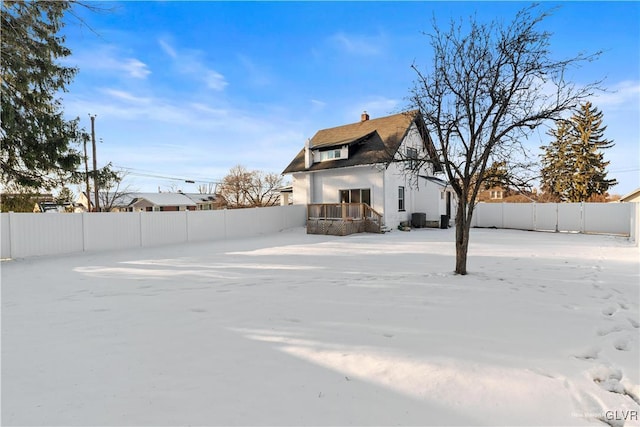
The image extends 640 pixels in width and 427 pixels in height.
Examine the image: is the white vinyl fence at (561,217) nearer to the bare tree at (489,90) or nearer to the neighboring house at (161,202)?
the bare tree at (489,90)

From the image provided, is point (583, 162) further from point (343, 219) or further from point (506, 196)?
point (343, 219)

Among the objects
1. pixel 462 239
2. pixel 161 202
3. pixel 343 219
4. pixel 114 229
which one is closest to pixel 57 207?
pixel 161 202

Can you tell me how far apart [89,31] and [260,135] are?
17783 mm

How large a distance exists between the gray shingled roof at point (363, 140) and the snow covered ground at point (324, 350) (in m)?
11.9

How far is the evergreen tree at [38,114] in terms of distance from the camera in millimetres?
8188

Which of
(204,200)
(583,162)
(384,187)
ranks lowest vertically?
(384,187)

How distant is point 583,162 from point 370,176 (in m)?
24.0

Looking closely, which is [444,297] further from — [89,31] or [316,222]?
[316,222]

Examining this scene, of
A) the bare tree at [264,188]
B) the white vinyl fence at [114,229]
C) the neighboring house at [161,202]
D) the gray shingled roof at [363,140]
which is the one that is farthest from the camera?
the neighboring house at [161,202]

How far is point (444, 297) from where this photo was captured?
4832 millimetres

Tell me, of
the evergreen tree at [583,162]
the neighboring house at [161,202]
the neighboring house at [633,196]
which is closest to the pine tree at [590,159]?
the evergreen tree at [583,162]

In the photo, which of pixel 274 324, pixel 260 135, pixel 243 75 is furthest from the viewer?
pixel 260 135

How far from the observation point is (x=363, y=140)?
60.9ft

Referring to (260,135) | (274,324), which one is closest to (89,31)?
(274,324)
